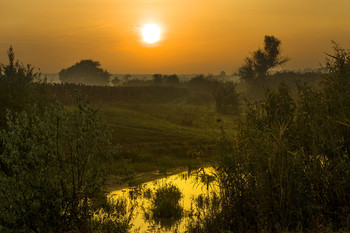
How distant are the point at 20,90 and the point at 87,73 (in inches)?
4256

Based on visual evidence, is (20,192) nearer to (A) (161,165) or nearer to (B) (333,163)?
(B) (333,163)

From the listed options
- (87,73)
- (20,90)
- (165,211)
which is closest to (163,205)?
(165,211)

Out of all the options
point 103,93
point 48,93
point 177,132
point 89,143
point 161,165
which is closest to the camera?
point 89,143

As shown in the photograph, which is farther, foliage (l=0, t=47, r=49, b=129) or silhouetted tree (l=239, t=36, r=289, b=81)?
silhouetted tree (l=239, t=36, r=289, b=81)

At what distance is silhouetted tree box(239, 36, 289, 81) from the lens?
7150 centimetres

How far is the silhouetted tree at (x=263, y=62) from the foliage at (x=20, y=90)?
2368 inches

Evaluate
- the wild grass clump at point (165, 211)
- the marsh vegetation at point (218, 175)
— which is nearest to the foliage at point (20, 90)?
the marsh vegetation at point (218, 175)

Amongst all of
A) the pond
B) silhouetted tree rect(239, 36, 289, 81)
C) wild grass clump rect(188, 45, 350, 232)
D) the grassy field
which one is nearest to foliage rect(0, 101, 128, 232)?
the pond

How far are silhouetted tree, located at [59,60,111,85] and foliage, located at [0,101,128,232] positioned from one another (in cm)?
10960

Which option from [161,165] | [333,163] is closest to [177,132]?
[161,165]

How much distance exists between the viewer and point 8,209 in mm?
7258

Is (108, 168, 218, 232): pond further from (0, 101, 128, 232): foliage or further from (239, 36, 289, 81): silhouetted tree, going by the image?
(239, 36, 289, 81): silhouetted tree

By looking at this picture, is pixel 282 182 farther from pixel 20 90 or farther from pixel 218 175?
pixel 20 90

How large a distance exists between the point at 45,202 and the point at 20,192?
0.51 m
